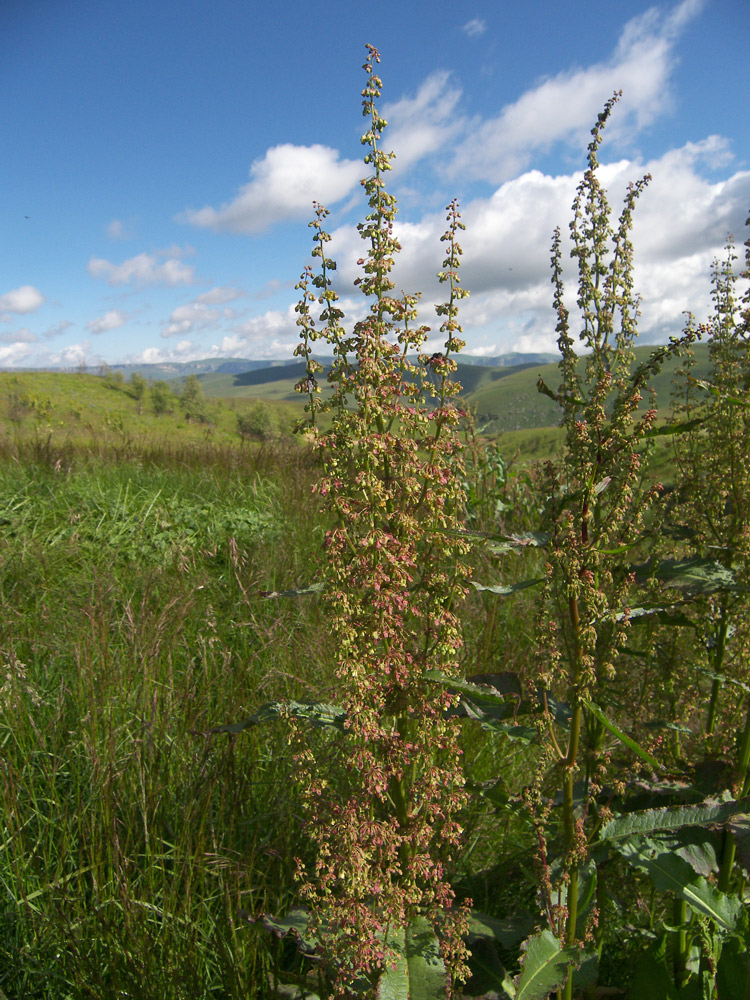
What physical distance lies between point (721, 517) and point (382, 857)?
1736 mm

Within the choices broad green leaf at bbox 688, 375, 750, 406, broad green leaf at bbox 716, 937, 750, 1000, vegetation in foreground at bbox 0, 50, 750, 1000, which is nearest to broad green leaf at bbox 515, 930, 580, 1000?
vegetation in foreground at bbox 0, 50, 750, 1000

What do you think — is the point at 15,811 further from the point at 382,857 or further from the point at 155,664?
the point at 382,857

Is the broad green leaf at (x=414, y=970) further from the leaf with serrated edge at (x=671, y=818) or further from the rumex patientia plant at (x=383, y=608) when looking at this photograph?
the leaf with serrated edge at (x=671, y=818)

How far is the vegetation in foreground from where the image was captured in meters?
1.60

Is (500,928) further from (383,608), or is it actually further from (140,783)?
(140,783)

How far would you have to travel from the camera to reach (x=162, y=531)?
6.59m

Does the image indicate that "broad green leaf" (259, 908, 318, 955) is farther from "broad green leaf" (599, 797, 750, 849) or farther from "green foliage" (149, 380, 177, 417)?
"green foliage" (149, 380, 177, 417)

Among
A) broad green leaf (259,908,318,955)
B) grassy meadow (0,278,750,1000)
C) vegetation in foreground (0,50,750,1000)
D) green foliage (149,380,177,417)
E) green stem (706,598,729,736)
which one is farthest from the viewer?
green foliage (149,380,177,417)

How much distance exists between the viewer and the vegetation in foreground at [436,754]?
5.24 ft

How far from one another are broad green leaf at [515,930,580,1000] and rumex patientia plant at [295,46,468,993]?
16cm

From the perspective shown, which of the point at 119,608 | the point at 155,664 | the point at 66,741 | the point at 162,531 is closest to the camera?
the point at 66,741

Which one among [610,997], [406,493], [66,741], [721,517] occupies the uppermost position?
[406,493]

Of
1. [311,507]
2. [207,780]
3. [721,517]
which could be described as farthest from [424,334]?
[311,507]

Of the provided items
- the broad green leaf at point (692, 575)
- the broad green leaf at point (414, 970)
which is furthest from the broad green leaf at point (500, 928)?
the broad green leaf at point (692, 575)
